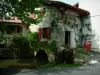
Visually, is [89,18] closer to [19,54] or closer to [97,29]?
[97,29]

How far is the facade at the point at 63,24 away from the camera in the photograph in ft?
59.5

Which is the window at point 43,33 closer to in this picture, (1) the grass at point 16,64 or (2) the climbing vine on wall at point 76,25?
(2) the climbing vine on wall at point 76,25

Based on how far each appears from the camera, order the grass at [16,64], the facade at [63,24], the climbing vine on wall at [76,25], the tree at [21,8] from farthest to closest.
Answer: the climbing vine on wall at [76,25]
the facade at [63,24]
the tree at [21,8]
the grass at [16,64]

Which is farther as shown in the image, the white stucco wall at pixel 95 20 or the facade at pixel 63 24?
the white stucco wall at pixel 95 20

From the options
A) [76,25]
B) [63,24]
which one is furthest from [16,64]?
[76,25]

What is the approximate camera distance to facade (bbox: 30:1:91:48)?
1812cm

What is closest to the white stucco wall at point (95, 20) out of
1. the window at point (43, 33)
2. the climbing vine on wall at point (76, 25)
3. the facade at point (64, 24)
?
the facade at point (64, 24)

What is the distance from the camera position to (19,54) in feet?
58.2

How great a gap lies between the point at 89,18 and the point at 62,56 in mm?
7970

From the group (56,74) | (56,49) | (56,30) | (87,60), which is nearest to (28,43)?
(56,30)

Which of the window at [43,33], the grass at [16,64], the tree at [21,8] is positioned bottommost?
the grass at [16,64]

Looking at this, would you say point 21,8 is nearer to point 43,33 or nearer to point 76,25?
point 43,33

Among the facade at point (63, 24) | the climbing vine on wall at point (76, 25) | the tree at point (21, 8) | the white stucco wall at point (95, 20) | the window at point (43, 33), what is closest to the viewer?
the tree at point (21, 8)

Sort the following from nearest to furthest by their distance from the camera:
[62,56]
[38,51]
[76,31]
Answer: [62,56], [38,51], [76,31]
